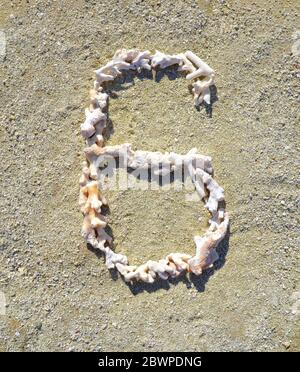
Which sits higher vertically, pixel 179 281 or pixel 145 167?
pixel 145 167

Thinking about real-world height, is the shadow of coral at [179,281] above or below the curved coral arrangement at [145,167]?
below

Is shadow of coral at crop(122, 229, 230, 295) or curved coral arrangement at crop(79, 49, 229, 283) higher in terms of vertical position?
curved coral arrangement at crop(79, 49, 229, 283)

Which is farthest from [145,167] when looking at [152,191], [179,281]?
[179,281]

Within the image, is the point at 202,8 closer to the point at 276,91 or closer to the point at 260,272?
the point at 276,91

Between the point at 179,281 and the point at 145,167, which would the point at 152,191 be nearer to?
the point at 145,167
